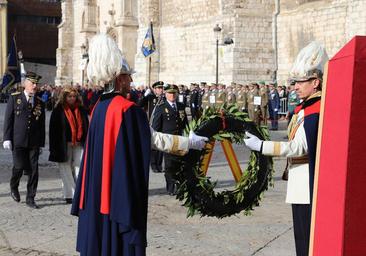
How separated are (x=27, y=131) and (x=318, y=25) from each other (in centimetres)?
1825

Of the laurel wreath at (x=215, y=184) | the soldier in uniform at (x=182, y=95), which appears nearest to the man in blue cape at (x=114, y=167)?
the laurel wreath at (x=215, y=184)

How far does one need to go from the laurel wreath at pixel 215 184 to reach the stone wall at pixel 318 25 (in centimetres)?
1656

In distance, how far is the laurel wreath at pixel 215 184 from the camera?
4.46 m

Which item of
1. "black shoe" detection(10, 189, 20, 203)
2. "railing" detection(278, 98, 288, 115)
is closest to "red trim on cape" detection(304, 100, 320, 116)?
"black shoe" detection(10, 189, 20, 203)

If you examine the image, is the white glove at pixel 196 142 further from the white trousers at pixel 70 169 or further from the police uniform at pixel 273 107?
the police uniform at pixel 273 107

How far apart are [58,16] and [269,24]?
4378cm

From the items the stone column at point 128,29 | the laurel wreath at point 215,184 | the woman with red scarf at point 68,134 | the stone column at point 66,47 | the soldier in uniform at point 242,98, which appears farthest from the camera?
the stone column at point 66,47

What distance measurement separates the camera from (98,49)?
383 cm

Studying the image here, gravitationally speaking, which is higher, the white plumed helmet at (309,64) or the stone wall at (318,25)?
the stone wall at (318,25)

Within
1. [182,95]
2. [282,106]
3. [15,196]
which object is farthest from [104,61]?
[182,95]

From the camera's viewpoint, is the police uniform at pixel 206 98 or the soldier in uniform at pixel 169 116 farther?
the police uniform at pixel 206 98

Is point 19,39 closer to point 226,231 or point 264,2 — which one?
point 264,2

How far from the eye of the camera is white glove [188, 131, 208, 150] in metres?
4.25

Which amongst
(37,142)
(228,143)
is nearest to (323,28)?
(37,142)
